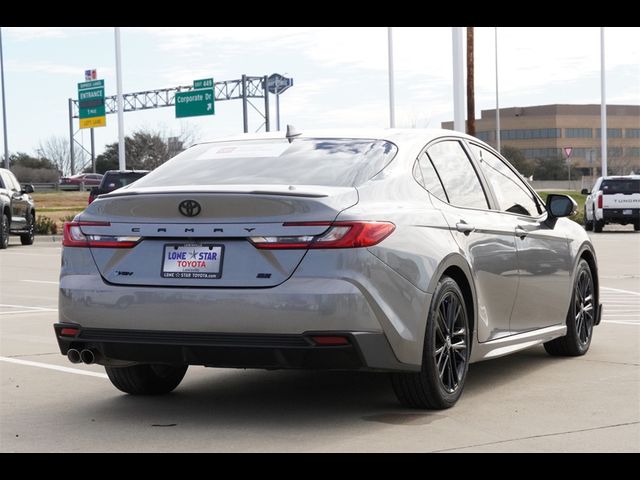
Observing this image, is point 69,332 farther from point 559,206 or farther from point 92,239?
point 559,206

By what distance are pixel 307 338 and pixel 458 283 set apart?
1407 millimetres

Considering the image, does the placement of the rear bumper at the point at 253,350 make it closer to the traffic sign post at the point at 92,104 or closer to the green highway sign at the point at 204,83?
the traffic sign post at the point at 92,104

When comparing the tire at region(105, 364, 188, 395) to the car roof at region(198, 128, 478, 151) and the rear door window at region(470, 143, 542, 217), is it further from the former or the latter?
the rear door window at region(470, 143, 542, 217)

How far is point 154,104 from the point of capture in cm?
8894

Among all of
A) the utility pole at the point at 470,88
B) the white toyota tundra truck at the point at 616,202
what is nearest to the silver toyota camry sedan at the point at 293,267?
the white toyota tundra truck at the point at 616,202

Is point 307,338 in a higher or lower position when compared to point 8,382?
higher

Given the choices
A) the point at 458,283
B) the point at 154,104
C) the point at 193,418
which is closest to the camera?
the point at 193,418

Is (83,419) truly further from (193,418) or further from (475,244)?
(475,244)

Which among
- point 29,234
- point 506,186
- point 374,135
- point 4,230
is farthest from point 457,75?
point 374,135

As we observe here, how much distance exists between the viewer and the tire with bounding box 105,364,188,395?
733 cm

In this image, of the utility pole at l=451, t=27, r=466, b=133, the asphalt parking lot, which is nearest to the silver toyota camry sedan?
the asphalt parking lot

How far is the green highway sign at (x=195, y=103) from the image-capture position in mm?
65500

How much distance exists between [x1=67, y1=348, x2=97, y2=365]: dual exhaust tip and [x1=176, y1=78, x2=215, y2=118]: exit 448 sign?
59000 millimetres

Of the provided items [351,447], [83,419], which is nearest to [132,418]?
[83,419]
